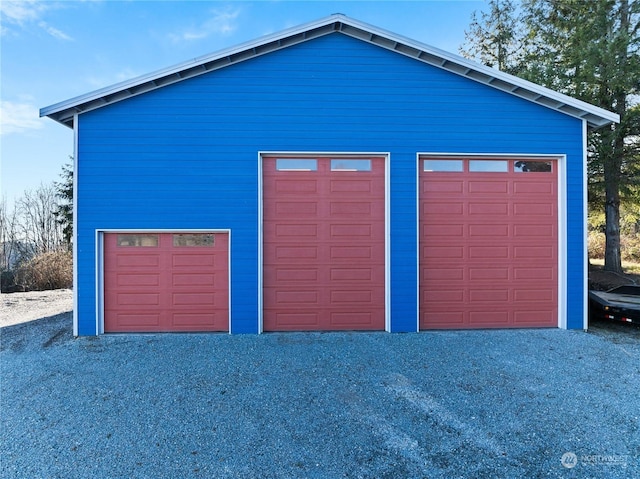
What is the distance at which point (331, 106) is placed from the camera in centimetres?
609

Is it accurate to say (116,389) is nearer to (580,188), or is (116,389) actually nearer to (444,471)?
(444,471)

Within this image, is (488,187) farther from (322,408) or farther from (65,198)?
(65,198)

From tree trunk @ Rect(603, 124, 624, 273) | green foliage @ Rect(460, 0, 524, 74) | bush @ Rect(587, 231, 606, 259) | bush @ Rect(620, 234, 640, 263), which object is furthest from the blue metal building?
bush @ Rect(620, 234, 640, 263)

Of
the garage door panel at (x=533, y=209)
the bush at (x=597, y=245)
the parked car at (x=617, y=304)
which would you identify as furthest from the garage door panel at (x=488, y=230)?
the bush at (x=597, y=245)

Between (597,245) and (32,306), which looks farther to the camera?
(597,245)

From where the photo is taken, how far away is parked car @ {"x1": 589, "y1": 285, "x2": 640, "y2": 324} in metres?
5.91

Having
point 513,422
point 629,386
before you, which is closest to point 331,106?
point 513,422

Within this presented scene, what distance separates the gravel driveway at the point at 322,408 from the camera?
2.62 m

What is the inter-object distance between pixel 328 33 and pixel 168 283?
227 inches

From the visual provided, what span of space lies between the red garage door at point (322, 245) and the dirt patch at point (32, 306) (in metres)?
6.04

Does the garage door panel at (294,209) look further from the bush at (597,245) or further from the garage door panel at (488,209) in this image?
the bush at (597,245)

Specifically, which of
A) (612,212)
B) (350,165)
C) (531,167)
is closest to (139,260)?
(350,165)

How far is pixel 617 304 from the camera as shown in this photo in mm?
6055

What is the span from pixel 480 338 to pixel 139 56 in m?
9.88
